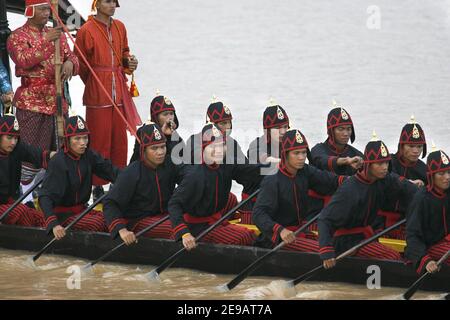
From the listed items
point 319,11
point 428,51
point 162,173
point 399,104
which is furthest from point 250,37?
point 162,173

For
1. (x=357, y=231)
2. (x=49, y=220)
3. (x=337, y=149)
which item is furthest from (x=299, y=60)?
(x=357, y=231)

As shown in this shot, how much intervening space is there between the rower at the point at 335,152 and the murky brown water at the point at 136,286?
29.0 inches

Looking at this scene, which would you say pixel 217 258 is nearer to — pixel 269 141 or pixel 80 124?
pixel 269 141

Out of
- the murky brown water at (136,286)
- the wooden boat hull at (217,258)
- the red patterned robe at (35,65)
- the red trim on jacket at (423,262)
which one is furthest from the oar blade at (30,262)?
the red trim on jacket at (423,262)

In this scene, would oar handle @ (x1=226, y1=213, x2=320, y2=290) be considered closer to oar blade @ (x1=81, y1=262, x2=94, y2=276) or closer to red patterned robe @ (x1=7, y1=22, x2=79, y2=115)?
oar blade @ (x1=81, y1=262, x2=94, y2=276)

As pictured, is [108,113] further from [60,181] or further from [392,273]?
[392,273]

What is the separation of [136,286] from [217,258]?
0.51 meters

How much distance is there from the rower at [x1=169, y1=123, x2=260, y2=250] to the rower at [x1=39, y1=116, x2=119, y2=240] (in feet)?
2.50

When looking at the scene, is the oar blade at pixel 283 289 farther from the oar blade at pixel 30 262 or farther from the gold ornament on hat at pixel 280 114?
the oar blade at pixel 30 262

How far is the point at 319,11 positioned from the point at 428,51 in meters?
2.44

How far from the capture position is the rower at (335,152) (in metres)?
8.32

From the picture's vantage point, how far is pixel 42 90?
934 cm

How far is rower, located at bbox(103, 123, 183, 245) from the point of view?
Answer: 26.6 feet

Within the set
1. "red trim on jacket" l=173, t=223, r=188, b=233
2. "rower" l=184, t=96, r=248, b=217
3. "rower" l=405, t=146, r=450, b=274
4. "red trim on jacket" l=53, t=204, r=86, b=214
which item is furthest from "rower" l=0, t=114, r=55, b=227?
"rower" l=405, t=146, r=450, b=274
